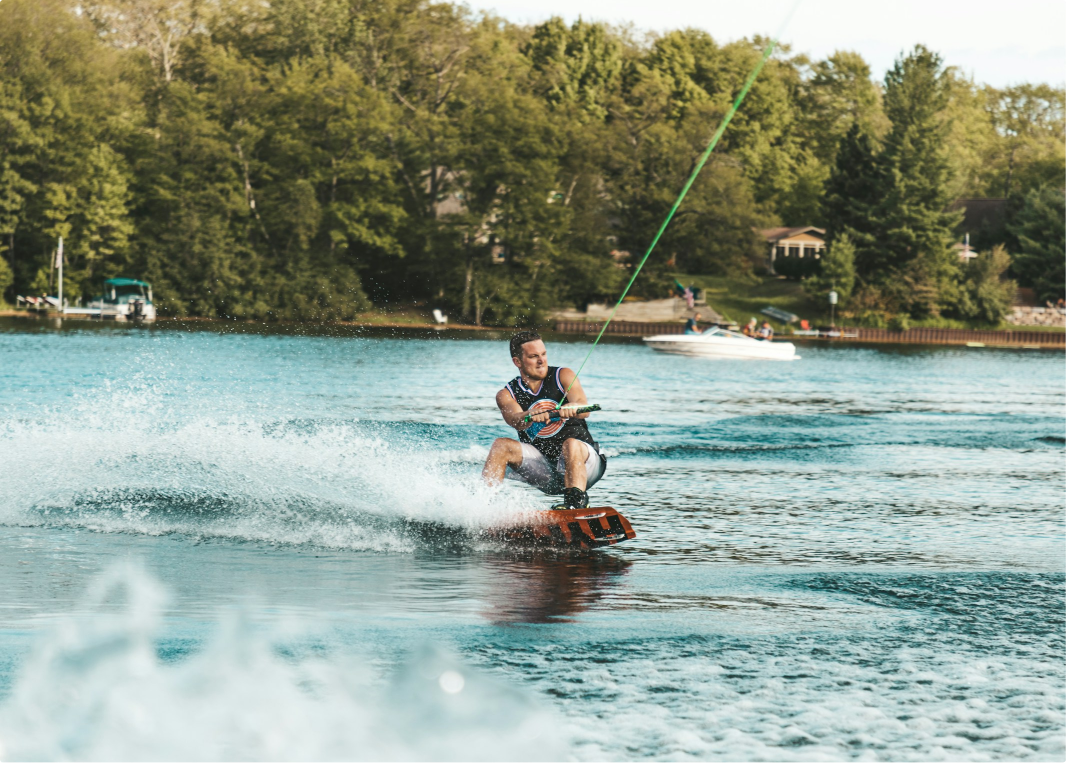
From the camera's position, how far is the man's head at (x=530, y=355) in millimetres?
8734

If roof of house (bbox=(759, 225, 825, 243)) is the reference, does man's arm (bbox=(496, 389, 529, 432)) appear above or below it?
below

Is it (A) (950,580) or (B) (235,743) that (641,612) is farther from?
(B) (235,743)

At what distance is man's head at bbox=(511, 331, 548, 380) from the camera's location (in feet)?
28.7

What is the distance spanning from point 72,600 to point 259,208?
63699mm

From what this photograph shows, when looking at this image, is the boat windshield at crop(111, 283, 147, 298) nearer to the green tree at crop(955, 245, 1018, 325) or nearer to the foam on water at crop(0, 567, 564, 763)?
the green tree at crop(955, 245, 1018, 325)

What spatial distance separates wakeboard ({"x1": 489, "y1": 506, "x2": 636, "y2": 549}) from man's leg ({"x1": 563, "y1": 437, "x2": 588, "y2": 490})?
0.77 feet

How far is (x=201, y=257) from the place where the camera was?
64.9 meters

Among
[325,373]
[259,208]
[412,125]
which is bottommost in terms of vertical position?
[325,373]

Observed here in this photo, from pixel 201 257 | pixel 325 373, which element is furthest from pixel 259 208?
pixel 325 373

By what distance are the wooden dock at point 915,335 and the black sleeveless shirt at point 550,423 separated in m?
56.0

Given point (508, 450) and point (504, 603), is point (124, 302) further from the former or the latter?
point (504, 603)

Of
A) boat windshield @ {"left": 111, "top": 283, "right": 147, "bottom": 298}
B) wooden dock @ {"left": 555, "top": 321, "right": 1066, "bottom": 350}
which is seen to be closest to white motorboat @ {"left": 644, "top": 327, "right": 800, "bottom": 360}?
wooden dock @ {"left": 555, "top": 321, "right": 1066, "bottom": 350}

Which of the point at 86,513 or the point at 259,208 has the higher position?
the point at 259,208

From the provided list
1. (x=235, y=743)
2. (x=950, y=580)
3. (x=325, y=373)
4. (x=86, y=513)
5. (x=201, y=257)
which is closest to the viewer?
(x=235, y=743)
